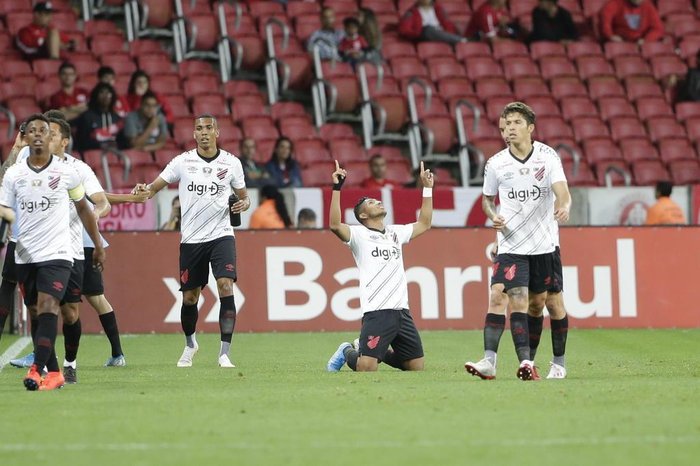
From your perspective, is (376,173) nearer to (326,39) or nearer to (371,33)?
(326,39)

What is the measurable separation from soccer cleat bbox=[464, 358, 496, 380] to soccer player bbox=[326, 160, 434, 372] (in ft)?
4.69

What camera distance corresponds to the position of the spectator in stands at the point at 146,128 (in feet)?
65.8

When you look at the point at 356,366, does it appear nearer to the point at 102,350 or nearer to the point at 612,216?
the point at 102,350

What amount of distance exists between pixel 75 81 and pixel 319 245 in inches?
219

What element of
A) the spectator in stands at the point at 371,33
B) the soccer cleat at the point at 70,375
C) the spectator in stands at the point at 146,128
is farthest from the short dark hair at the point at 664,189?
the soccer cleat at the point at 70,375

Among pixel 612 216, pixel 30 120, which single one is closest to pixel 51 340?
pixel 30 120

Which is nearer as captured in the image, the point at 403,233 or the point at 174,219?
the point at 403,233

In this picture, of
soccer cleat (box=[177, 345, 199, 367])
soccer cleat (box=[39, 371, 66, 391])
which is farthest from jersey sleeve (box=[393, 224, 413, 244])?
soccer cleat (box=[39, 371, 66, 391])

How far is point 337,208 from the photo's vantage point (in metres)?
11.7

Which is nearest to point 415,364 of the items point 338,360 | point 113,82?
point 338,360

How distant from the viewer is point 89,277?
13219 millimetres

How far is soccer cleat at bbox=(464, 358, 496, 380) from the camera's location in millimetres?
10547

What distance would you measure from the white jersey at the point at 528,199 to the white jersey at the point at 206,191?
3.08 metres

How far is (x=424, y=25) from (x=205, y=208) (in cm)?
1154
